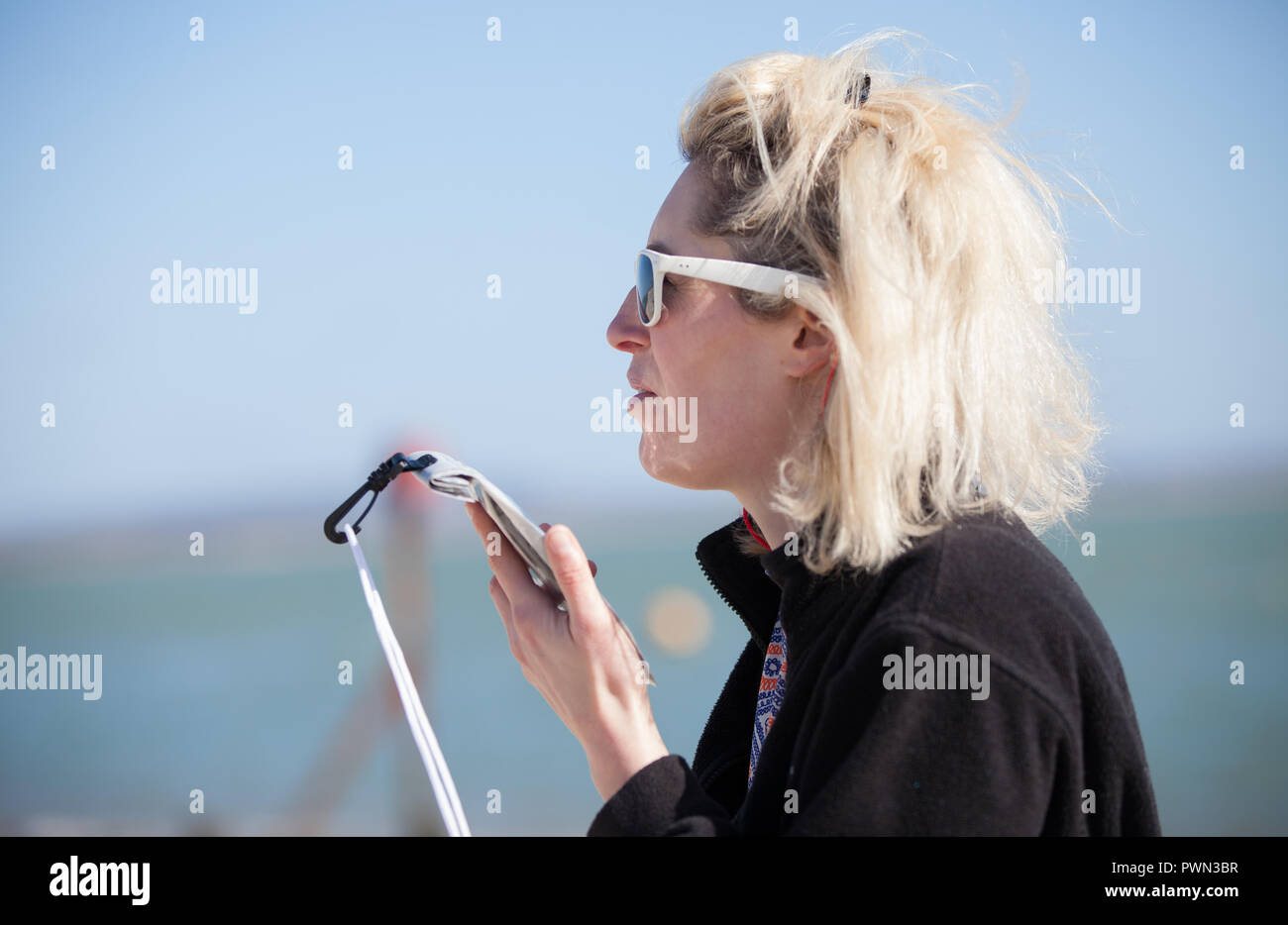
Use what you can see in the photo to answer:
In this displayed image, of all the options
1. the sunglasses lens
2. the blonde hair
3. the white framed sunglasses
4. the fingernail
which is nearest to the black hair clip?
the blonde hair

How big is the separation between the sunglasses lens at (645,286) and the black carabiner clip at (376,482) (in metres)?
0.57

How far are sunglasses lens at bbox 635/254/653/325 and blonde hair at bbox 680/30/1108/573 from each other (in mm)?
162

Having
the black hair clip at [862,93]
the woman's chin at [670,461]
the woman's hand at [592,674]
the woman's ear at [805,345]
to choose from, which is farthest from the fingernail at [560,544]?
the black hair clip at [862,93]

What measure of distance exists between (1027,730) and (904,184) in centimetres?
107

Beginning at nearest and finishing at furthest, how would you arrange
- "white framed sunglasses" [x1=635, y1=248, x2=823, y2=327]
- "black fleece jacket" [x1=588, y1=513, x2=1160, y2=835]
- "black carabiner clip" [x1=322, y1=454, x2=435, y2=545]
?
"black fleece jacket" [x1=588, y1=513, x2=1160, y2=835] → "white framed sunglasses" [x1=635, y1=248, x2=823, y2=327] → "black carabiner clip" [x1=322, y1=454, x2=435, y2=545]

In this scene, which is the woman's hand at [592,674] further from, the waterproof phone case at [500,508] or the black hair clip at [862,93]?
the black hair clip at [862,93]

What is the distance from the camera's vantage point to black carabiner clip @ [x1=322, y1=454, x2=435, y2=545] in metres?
2.12

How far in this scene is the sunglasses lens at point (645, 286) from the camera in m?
2.19

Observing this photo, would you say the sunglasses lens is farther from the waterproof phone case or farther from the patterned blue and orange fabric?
the patterned blue and orange fabric

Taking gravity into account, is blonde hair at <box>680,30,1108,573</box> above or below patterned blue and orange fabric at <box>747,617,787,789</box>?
above

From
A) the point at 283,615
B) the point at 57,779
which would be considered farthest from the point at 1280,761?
the point at 283,615

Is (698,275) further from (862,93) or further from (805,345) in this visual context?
(862,93)

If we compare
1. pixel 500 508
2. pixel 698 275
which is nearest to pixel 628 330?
pixel 698 275
